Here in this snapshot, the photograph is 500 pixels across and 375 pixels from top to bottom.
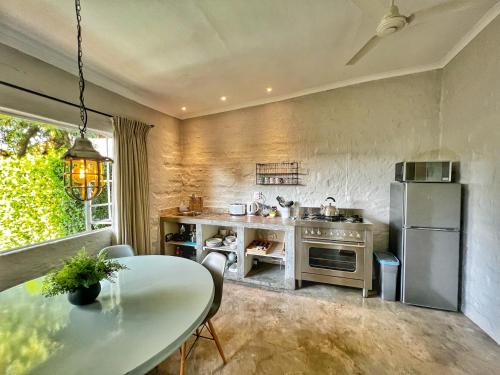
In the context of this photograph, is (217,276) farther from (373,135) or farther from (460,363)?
(373,135)

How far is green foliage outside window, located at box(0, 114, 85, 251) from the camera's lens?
1.80m

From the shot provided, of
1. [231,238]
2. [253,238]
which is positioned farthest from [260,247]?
[231,238]

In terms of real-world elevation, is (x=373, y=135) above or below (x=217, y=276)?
above

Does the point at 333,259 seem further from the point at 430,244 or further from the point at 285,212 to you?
the point at 430,244

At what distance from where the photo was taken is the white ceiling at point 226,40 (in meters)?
1.51

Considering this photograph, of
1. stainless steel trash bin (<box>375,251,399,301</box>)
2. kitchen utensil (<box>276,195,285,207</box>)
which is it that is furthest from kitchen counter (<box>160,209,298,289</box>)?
stainless steel trash bin (<box>375,251,399,301</box>)

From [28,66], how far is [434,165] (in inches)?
163

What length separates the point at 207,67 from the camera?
2.29 m

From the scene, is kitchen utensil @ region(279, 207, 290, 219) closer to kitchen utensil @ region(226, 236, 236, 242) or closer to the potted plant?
kitchen utensil @ region(226, 236, 236, 242)

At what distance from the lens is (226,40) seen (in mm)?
1868

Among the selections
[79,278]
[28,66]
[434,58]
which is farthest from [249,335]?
[434,58]

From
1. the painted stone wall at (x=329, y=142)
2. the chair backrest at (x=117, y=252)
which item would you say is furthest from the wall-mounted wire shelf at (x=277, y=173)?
the chair backrest at (x=117, y=252)

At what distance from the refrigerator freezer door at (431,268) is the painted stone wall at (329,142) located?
59 centimetres

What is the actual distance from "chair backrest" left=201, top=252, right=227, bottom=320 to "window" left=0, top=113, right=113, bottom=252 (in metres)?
1.45
